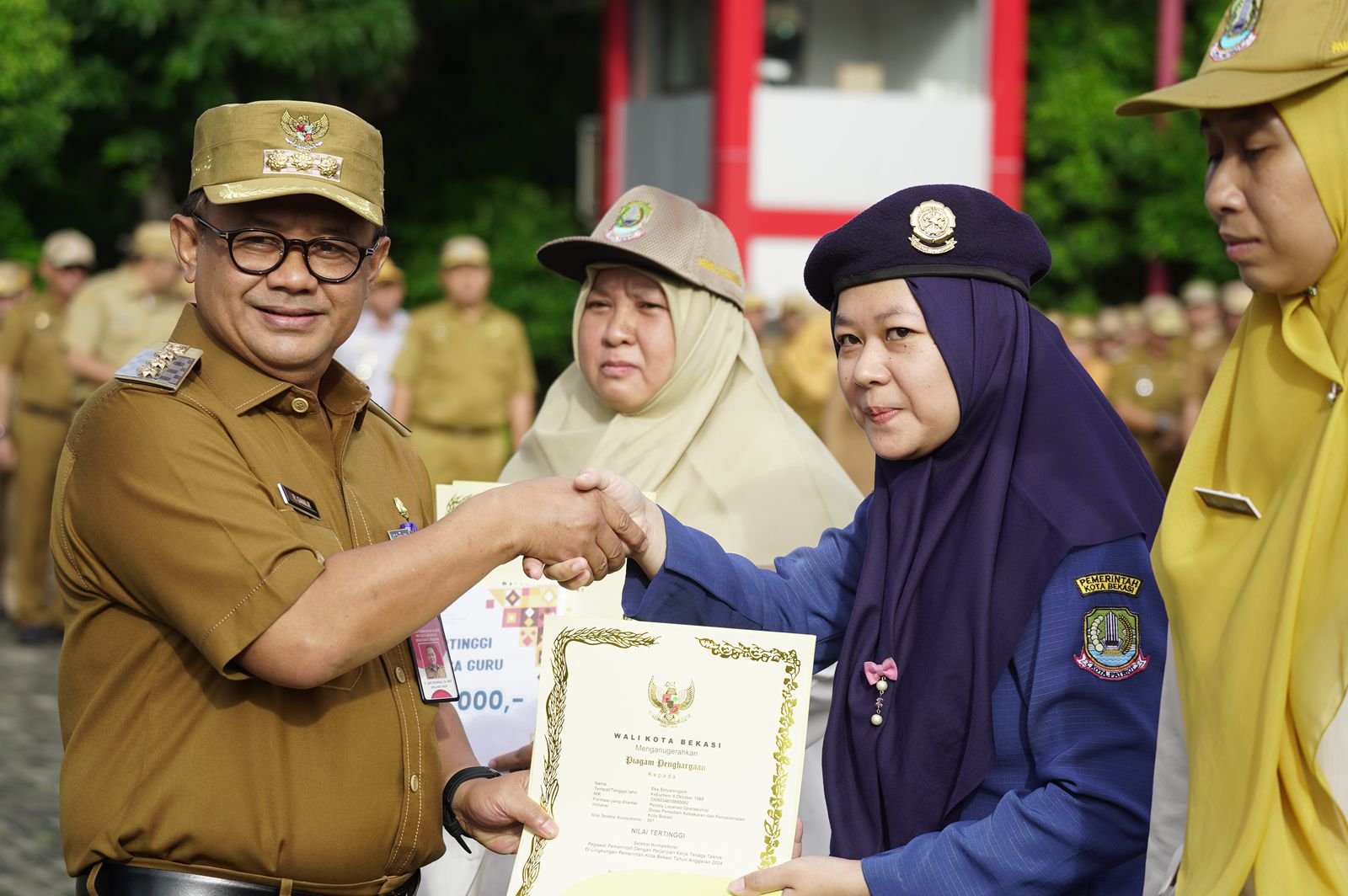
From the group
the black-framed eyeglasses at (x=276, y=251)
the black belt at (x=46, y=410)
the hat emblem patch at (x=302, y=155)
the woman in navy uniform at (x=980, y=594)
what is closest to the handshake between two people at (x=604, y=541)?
the woman in navy uniform at (x=980, y=594)

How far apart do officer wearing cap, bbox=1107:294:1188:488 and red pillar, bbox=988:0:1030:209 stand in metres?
6.57

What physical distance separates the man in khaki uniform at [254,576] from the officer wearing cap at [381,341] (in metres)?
8.14

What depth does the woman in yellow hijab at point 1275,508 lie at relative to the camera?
2186 mm

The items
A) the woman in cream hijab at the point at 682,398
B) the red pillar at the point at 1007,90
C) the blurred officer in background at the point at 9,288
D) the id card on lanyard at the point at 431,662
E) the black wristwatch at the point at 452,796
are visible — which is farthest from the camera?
the red pillar at the point at 1007,90

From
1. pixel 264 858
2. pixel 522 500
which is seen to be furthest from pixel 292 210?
pixel 264 858

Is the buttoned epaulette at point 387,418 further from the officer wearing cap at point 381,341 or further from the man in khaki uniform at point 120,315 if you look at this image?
the man in khaki uniform at point 120,315

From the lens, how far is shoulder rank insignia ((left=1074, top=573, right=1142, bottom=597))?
270cm

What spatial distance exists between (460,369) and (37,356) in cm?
303

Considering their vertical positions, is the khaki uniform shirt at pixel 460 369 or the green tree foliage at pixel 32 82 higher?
the green tree foliage at pixel 32 82

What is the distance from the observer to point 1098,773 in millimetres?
2631

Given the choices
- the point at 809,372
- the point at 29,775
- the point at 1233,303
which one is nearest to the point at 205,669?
the point at 29,775

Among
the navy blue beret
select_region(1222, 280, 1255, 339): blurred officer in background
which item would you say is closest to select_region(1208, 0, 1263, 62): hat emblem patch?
the navy blue beret

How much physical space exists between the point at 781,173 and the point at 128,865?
57.5ft

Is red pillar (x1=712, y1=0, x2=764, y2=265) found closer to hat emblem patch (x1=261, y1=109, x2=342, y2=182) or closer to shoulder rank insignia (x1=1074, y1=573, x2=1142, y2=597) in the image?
hat emblem patch (x1=261, y1=109, x2=342, y2=182)
